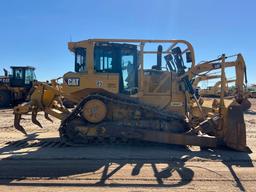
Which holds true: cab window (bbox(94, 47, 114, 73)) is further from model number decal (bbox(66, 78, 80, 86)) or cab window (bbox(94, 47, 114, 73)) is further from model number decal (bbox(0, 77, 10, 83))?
model number decal (bbox(0, 77, 10, 83))

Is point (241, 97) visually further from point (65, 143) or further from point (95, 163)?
point (65, 143)

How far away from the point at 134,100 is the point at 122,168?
9.41 feet

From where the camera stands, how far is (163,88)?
9.89 meters

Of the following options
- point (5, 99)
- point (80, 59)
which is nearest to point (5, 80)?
point (5, 99)

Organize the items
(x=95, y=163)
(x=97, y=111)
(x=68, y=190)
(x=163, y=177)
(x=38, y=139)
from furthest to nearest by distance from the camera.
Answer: (x=38, y=139) < (x=97, y=111) < (x=95, y=163) < (x=163, y=177) < (x=68, y=190)

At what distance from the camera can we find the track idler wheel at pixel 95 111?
922 centimetres

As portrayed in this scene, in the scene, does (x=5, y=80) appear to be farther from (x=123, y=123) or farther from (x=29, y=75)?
(x=123, y=123)

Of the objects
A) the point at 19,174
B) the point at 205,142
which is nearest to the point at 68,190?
the point at 19,174

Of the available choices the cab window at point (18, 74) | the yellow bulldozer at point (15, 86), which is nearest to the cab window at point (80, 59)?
the yellow bulldozer at point (15, 86)

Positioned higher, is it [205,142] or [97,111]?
[97,111]

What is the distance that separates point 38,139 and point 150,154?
4.15m

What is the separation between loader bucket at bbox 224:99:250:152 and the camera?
8414 mm

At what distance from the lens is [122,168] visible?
6.92 m

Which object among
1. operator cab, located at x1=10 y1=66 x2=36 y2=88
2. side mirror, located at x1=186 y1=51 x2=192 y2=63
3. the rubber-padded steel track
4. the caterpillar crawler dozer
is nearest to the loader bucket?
the caterpillar crawler dozer
